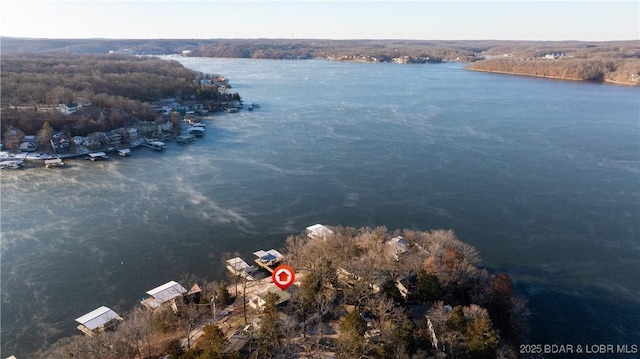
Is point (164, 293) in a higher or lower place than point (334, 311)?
lower

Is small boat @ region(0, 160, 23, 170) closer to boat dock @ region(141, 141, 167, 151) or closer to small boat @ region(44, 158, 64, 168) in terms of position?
small boat @ region(44, 158, 64, 168)

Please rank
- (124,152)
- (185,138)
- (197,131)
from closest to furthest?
(124,152) → (185,138) → (197,131)

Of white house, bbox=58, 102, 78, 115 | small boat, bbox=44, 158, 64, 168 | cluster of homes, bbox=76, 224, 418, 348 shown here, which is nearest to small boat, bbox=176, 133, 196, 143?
small boat, bbox=44, 158, 64, 168

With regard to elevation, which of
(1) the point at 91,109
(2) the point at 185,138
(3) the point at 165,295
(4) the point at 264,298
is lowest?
(3) the point at 165,295

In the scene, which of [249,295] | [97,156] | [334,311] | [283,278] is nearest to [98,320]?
[249,295]

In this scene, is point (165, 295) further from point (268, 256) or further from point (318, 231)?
point (318, 231)

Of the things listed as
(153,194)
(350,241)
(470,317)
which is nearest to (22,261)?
(153,194)

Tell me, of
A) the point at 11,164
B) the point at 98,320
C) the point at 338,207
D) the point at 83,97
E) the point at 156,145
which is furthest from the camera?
the point at 83,97

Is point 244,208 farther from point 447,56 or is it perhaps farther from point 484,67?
point 447,56
